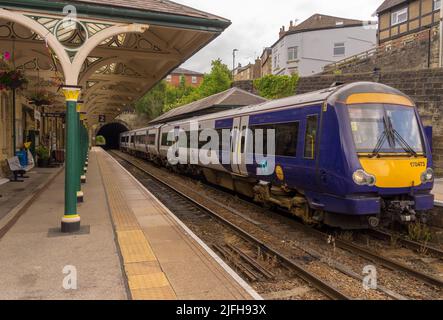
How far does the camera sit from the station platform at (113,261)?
457 centimetres

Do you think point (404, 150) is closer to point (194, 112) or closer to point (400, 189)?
point (400, 189)

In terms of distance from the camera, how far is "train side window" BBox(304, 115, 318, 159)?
293 inches

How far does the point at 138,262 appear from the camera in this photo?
18.6 ft

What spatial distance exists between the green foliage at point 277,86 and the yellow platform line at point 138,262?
65.9 ft

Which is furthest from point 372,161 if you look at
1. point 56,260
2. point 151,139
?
point 151,139

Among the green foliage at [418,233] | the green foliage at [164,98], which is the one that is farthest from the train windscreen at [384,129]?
the green foliage at [164,98]

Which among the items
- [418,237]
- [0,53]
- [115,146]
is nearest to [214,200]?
[418,237]

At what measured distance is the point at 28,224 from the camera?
7.95 metres

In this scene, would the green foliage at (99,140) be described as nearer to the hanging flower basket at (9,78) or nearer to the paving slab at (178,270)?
the hanging flower basket at (9,78)

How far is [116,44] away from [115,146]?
207ft

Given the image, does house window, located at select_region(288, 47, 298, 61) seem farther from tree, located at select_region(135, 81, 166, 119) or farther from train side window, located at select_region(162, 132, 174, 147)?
train side window, located at select_region(162, 132, 174, 147)

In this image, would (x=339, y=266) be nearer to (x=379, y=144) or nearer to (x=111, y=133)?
(x=379, y=144)

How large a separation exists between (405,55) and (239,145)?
66.1 ft

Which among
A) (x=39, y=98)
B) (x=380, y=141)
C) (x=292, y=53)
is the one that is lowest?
(x=380, y=141)
